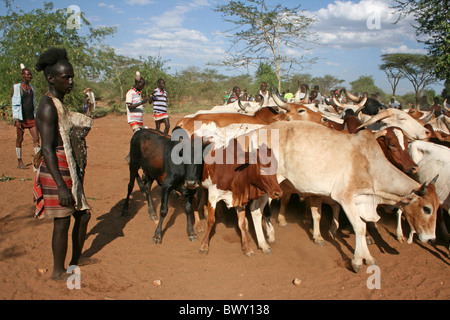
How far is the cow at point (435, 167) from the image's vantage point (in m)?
5.09

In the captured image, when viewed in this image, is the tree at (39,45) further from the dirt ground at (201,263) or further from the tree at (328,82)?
the tree at (328,82)

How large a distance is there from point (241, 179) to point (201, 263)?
1272 millimetres

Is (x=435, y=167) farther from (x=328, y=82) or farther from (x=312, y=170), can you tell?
(x=328, y=82)

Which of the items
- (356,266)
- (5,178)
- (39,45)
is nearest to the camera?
(356,266)

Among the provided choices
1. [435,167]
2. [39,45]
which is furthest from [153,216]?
[39,45]

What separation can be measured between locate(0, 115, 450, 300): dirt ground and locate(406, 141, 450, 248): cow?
73 cm

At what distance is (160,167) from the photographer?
231 inches

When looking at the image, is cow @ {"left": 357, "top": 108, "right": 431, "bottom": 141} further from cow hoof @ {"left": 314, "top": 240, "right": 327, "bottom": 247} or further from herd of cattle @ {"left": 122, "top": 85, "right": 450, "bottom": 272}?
cow hoof @ {"left": 314, "top": 240, "right": 327, "bottom": 247}

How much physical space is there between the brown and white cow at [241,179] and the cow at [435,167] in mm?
2421

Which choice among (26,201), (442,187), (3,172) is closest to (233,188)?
(442,187)

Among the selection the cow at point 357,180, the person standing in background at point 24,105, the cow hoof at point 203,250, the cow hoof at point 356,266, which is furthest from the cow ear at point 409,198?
the person standing in background at point 24,105

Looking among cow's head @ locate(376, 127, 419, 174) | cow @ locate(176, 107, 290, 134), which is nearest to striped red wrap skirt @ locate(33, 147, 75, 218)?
cow @ locate(176, 107, 290, 134)

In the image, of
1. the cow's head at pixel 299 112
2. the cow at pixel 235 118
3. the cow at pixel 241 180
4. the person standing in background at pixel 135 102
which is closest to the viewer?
the cow at pixel 241 180
